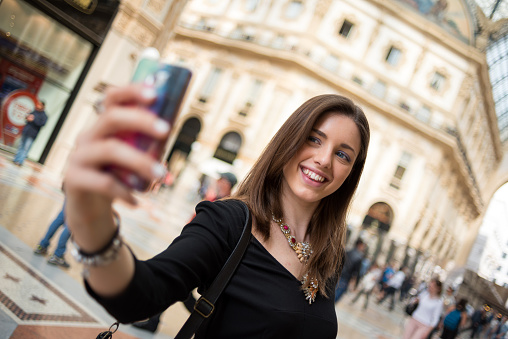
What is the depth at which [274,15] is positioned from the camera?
28.3 metres

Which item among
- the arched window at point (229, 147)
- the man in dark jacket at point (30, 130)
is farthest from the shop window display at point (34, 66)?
the arched window at point (229, 147)

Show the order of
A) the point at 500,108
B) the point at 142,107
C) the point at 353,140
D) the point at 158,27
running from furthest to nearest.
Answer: the point at 500,108 → the point at 158,27 → the point at 353,140 → the point at 142,107

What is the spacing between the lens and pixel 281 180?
1765mm

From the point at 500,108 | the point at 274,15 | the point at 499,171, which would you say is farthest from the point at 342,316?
the point at 499,171

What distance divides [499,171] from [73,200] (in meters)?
57.3

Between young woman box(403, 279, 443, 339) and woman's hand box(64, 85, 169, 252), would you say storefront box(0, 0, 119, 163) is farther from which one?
woman's hand box(64, 85, 169, 252)

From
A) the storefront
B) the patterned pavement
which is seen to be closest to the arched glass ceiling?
the storefront

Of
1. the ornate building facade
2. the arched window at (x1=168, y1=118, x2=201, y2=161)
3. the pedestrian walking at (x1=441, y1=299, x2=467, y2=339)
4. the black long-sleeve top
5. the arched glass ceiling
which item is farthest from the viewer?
the arched glass ceiling

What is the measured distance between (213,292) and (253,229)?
342mm

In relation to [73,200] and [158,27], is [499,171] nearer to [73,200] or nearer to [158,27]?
[158,27]

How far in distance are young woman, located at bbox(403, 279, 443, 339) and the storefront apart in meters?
10.2

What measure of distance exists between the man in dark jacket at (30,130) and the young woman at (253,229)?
9.98 m

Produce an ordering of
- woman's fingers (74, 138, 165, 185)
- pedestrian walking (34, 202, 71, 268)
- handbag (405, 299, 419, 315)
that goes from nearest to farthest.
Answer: woman's fingers (74, 138, 165, 185) < pedestrian walking (34, 202, 71, 268) < handbag (405, 299, 419, 315)

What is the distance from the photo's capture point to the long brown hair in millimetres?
1618
